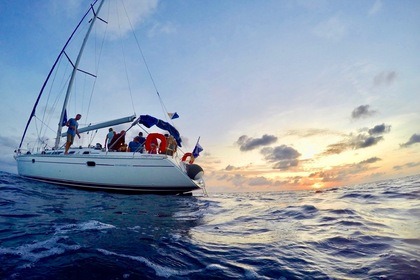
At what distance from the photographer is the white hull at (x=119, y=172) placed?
42.8ft

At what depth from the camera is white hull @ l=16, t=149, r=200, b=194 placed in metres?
13.0

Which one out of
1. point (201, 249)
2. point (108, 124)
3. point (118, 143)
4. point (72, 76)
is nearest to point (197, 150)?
point (118, 143)

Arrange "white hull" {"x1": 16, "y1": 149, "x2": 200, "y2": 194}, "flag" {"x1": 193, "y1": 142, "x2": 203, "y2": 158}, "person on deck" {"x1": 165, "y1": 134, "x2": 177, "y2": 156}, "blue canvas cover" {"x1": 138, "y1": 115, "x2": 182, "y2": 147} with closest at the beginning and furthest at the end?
"white hull" {"x1": 16, "y1": 149, "x2": 200, "y2": 194} → "person on deck" {"x1": 165, "y1": 134, "x2": 177, "y2": 156} → "blue canvas cover" {"x1": 138, "y1": 115, "x2": 182, "y2": 147} → "flag" {"x1": 193, "y1": 142, "x2": 203, "y2": 158}

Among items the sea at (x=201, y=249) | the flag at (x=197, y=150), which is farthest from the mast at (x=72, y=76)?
the sea at (x=201, y=249)

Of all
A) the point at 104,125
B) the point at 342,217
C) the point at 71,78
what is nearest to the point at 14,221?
the point at 342,217

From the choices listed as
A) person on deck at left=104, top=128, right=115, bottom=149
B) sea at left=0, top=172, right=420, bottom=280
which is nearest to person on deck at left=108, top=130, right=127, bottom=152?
person on deck at left=104, top=128, right=115, bottom=149

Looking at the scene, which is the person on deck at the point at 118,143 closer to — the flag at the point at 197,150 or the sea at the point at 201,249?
the flag at the point at 197,150

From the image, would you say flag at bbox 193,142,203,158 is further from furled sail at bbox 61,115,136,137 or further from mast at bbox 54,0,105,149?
mast at bbox 54,0,105,149

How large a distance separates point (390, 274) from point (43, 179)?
18466mm

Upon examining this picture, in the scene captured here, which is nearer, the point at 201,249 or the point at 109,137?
the point at 201,249

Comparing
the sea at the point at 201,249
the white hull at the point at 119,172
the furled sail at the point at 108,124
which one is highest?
the furled sail at the point at 108,124

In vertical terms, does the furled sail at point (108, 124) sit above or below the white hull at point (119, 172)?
above

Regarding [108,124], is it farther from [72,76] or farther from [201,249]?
[201,249]

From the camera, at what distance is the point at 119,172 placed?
43.8 feet
